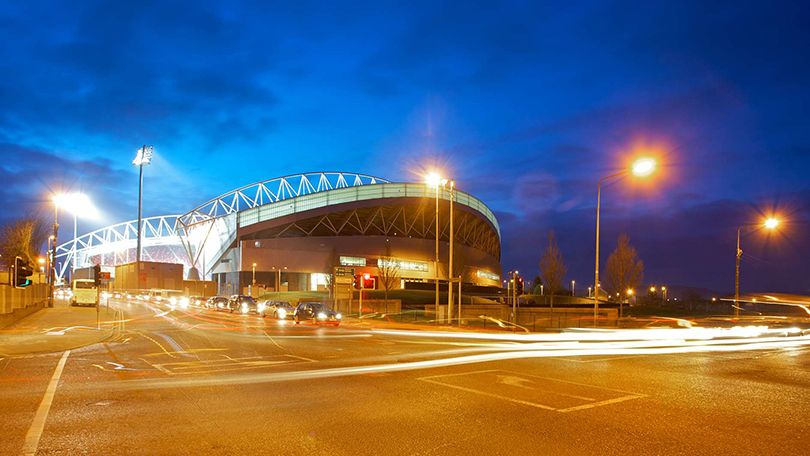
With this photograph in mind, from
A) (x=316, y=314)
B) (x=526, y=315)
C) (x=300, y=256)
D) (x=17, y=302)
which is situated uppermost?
(x=300, y=256)

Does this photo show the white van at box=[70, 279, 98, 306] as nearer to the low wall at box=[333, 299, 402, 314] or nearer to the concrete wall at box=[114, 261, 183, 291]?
the low wall at box=[333, 299, 402, 314]

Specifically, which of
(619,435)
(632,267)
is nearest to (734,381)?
(619,435)

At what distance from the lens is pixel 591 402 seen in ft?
30.7

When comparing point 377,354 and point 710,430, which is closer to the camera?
point 710,430

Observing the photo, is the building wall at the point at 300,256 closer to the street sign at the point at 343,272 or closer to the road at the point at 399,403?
the street sign at the point at 343,272

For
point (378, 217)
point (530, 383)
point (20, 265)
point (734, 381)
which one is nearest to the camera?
point (530, 383)

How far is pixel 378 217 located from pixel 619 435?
92683 mm

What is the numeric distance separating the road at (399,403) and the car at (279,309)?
2284 cm

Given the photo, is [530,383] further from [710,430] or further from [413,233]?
[413,233]

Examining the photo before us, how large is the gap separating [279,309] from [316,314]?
7.03 meters

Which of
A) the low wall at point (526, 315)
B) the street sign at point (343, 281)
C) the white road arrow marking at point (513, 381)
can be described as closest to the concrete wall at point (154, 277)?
the street sign at point (343, 281)

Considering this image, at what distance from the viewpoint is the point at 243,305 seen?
4919cm

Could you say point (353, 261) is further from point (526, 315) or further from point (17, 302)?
point (17, 302)

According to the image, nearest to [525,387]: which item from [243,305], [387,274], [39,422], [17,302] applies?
[39,422]
